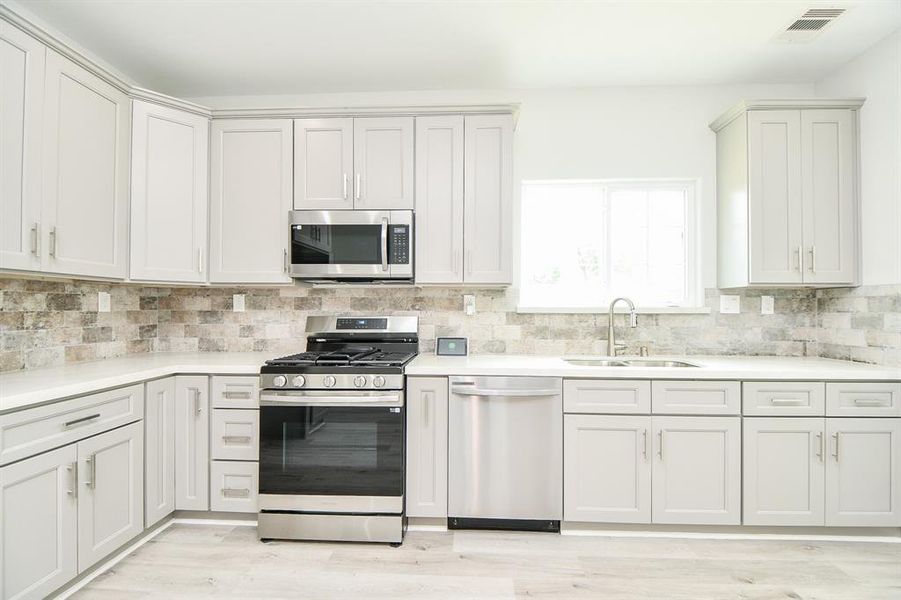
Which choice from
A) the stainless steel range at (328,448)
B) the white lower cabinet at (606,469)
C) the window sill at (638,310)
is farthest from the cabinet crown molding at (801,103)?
the stainless steel range at (328,448)

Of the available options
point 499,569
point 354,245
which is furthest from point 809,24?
point 499,569

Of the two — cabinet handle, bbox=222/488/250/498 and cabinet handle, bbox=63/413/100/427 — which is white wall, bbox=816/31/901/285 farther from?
cabinet handle, bbox=63/413/100/427

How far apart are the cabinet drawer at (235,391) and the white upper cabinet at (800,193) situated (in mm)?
3064

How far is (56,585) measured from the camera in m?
1.88

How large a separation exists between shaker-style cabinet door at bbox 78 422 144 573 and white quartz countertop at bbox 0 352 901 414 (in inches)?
10.6

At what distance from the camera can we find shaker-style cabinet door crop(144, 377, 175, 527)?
2.45 m

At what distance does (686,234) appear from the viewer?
10.9 feet

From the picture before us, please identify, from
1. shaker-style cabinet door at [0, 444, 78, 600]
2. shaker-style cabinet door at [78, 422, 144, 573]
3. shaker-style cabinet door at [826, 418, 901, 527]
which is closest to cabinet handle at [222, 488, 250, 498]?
shaker-style cabinet door at [78, 422, 144, 573]

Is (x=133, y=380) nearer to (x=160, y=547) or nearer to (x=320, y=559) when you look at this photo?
(x=160, y=547)

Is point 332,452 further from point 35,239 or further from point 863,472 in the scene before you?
point 863,472

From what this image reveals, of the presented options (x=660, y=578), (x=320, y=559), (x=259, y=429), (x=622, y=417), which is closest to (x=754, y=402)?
(x=622, y=417)

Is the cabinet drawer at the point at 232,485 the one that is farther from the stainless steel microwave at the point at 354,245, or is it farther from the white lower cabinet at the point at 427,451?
the stainless steel microwave at the point at 354,245

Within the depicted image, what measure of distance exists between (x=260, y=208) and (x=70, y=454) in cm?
166

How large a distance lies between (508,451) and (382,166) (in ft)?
6.22
